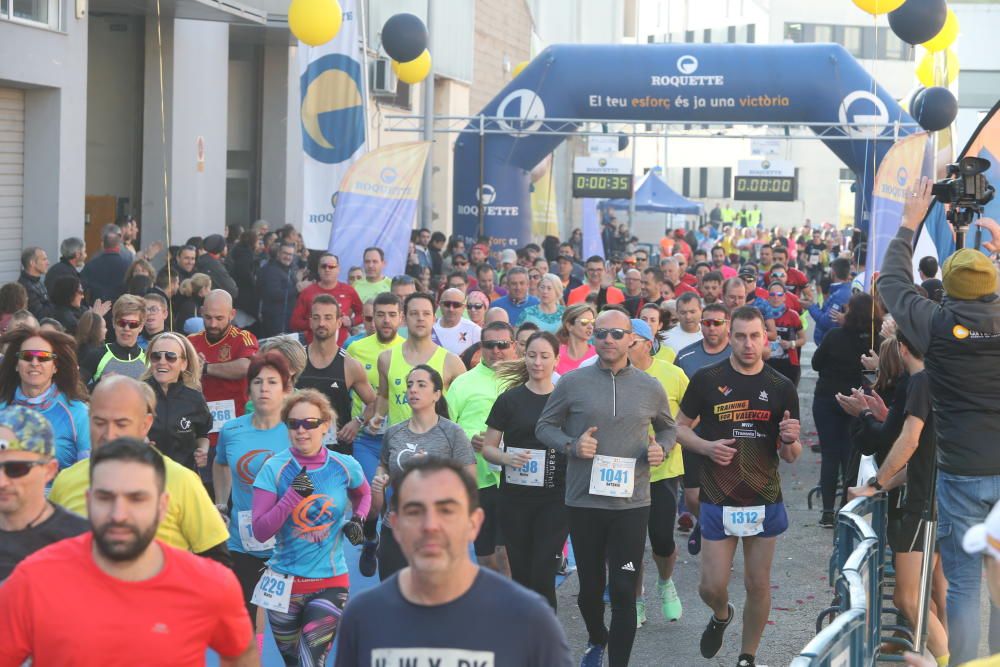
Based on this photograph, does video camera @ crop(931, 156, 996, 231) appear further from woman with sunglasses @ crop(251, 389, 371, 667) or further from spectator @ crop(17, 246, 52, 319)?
spectator @ crop(17, 246, 52, 319)

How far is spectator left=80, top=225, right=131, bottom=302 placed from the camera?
47.0 feet

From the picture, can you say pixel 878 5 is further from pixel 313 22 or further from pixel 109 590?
pixel 109 590

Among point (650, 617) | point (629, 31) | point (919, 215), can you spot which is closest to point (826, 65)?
point (650, 617)

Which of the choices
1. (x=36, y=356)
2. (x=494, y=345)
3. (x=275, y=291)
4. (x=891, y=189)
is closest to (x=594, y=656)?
(x=494, y=345)

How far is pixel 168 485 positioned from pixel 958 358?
11.5 ft

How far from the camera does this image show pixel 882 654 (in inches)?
287

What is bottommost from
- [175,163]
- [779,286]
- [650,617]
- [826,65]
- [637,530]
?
[650,617]

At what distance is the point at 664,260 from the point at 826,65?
21.1 ft

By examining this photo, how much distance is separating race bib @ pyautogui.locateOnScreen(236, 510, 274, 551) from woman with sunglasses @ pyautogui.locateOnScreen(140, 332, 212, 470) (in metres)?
0.97

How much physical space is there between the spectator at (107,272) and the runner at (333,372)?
5.50 metres

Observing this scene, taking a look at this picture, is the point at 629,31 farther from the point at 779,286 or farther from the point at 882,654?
the point at 882,654

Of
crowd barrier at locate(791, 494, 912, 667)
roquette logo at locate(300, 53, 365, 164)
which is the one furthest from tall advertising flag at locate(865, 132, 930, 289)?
roquette logo at locate(300, 53, 365, 164)

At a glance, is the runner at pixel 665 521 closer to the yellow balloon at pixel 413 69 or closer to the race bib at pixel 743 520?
the race bib at pixel 743 520

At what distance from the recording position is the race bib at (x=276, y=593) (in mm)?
6258
